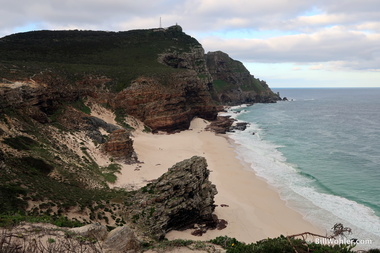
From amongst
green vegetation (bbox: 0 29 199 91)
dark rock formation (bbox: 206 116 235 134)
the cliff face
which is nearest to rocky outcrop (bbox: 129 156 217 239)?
green vegetation (bbox: 0 29 199 91)

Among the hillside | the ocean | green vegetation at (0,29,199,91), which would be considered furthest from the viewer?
green vegetation at (0,29,199,91)

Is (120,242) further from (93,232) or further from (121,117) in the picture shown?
(121,117)

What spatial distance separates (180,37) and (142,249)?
99706mm

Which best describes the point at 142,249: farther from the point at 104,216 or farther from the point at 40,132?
the point at 40,132

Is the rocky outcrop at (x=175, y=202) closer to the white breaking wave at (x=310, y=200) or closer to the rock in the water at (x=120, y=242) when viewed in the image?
the rock in the water at (x=120, y=242)

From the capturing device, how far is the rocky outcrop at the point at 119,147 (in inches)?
1292

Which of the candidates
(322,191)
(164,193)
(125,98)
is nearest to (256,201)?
(322,191)

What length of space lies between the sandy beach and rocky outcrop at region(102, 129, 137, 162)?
1.91m

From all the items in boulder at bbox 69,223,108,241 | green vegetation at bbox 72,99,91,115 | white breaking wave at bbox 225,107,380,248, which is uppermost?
green vegetation at bbox 72,99,91,115

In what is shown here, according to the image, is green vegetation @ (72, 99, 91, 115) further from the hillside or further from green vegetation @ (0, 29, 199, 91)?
green vegetation @ (0, 29, 199, 91)

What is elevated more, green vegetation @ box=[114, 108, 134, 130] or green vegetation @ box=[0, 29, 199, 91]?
green vegetation @ box=[0, 29, 199, 91]

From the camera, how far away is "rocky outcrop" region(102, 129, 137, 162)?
1292 inches

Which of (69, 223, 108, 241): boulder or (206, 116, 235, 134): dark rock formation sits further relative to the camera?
(206, 116, 235, 134): dark rock formation

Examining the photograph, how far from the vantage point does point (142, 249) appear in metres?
12.6
